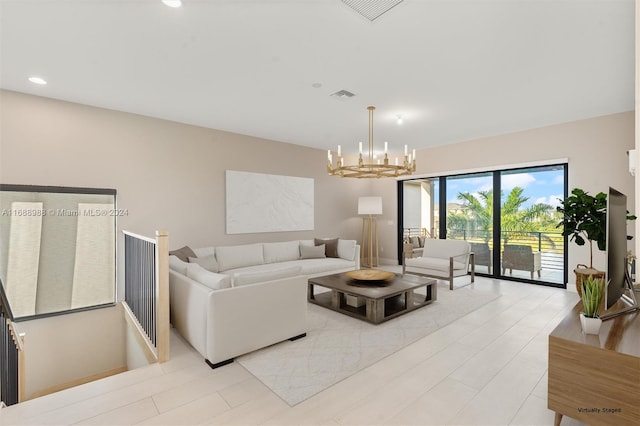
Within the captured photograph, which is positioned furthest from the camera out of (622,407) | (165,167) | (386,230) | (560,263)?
(386,230)

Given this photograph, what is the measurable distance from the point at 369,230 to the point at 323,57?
5.41 m

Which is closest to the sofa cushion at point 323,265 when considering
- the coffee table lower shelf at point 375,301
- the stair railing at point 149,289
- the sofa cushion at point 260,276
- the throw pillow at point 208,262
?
the coffee table lower shelf at point 375,301

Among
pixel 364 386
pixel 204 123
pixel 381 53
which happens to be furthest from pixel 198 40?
pixel 364 386

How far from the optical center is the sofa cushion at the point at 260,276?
9.08 ft

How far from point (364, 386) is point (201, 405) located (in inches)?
46.2

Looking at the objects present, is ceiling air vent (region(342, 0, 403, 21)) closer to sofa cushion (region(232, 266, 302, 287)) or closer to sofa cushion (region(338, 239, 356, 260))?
sofa cushion (region(232, 266, 302, 287))

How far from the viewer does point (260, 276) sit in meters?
2.88

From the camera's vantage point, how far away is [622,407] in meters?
1.48

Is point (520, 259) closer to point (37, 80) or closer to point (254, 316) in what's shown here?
point (254, 316)

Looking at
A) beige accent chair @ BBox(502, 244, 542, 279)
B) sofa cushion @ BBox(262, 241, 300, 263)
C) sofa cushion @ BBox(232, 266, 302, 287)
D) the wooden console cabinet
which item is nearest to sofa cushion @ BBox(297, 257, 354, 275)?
sofa cushion @ BBox(262, 241, 300, 263)

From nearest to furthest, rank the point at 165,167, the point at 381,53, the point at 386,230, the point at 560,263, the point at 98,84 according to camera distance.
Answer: the point at 381,53 < the point at 98,84 < the point at 165,167 < the point at 560,263 < the point at 386,230

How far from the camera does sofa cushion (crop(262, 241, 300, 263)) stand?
5531 millimetres

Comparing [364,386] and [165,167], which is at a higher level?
[165,167]

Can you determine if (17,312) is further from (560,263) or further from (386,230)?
(560,263)
